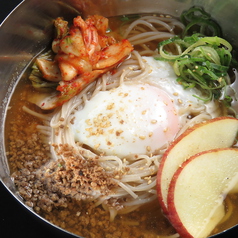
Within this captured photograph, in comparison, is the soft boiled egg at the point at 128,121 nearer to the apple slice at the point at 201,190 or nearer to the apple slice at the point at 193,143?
the apple slice at the point at 193,143

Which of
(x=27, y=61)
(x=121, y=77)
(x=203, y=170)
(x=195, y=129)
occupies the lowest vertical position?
(x=203, y=170)

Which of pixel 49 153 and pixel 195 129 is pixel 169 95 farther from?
pixel 49 153

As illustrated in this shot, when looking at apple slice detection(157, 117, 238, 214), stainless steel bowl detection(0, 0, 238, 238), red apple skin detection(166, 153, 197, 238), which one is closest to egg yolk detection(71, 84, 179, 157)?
apple slice detection(157, 117, 238, 214)

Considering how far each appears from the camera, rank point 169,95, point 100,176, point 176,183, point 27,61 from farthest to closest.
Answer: point 27,61
point 169,95
point 100,176
point 176,183

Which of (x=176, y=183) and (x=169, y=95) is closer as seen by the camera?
(x=176, y=183)

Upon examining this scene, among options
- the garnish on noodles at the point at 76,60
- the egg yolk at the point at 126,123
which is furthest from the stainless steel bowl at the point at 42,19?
the egg yolk at the point at 126,123

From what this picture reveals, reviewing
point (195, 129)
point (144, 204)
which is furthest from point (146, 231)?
point (195, 129)

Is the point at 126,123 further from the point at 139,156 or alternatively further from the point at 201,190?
the point at 201,190

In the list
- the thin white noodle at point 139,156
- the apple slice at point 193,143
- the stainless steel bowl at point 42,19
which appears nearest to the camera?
the apple slice at point 193,143
